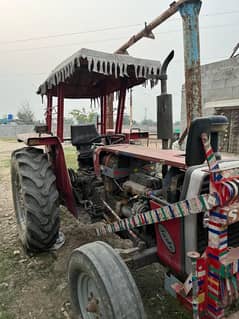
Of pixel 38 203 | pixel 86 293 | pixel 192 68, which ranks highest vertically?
pixel 192 68

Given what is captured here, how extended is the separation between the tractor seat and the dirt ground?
98 centimetres

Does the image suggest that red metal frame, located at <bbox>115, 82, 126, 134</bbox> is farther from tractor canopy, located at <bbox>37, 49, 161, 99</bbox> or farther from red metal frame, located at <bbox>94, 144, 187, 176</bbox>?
red metal frame, located at <bbox>94, 144, 187, 176</bbox>

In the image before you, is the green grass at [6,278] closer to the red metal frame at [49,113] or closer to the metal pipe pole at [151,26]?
the red metal frame at [49,113]

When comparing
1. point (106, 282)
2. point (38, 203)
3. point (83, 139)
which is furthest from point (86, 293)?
point (83, 139)

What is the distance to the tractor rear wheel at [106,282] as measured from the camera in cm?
133

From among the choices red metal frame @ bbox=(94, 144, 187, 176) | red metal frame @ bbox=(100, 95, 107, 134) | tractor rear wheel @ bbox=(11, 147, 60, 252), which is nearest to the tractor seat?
red metal frame @ bbox=(100, 95, 107, 134)

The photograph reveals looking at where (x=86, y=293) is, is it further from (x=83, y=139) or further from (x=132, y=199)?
(x=83, y=139)

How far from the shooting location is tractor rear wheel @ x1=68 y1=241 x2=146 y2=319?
133 centimetres

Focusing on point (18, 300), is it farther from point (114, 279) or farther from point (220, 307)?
point (220, 307)

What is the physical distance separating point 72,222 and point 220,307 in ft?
8.84

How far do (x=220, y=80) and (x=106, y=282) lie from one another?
7940 millimetres

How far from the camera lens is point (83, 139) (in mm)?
3719

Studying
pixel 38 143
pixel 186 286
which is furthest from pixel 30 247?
pixel 186 286

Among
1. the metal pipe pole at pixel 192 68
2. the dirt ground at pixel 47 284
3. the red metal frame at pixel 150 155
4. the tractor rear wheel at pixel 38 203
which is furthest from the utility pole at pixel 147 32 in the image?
the dirt ground at pixel 47 284
